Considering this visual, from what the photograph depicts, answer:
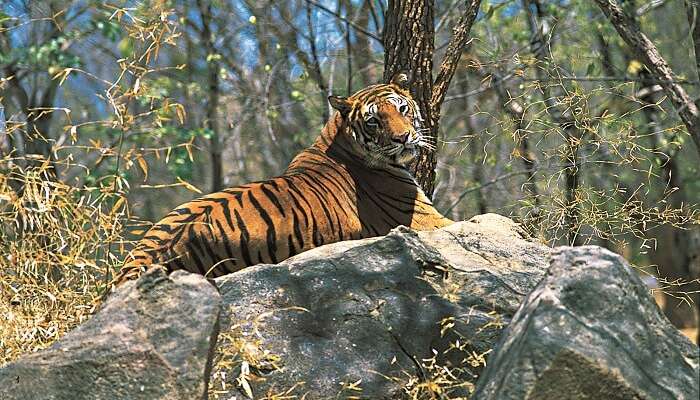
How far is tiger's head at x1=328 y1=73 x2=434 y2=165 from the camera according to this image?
241 inches

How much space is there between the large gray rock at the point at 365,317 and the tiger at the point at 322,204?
2.28 ft

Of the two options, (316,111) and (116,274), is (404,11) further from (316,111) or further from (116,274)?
(316,111)

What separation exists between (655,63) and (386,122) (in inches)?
63.9

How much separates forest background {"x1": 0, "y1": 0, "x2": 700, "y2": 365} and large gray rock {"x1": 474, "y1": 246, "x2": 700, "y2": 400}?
4.38 ft

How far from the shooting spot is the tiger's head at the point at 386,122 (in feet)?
20.1

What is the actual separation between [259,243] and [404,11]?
82.8 inches

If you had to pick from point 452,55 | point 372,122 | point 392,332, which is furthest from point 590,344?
point 452,55

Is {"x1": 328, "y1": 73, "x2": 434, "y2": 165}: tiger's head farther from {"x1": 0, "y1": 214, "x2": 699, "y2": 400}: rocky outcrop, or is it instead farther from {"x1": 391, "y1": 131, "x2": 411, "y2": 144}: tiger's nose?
{"x1": 0, "y1": 214, "x2": 699, "y2": 400}: rocky outcrop

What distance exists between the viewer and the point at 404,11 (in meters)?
6.53

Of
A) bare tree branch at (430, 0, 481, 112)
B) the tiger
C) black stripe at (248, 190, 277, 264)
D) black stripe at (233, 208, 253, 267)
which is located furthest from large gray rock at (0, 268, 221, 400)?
bare tree branch at (430, 0, 481, 112)

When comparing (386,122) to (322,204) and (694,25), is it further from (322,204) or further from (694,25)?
(694,25)

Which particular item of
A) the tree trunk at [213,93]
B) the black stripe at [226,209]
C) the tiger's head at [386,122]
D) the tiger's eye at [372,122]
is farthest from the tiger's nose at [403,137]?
the tree trunk at [213,93]

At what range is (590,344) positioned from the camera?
3.20 m

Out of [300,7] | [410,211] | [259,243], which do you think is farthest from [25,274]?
[300,7]
